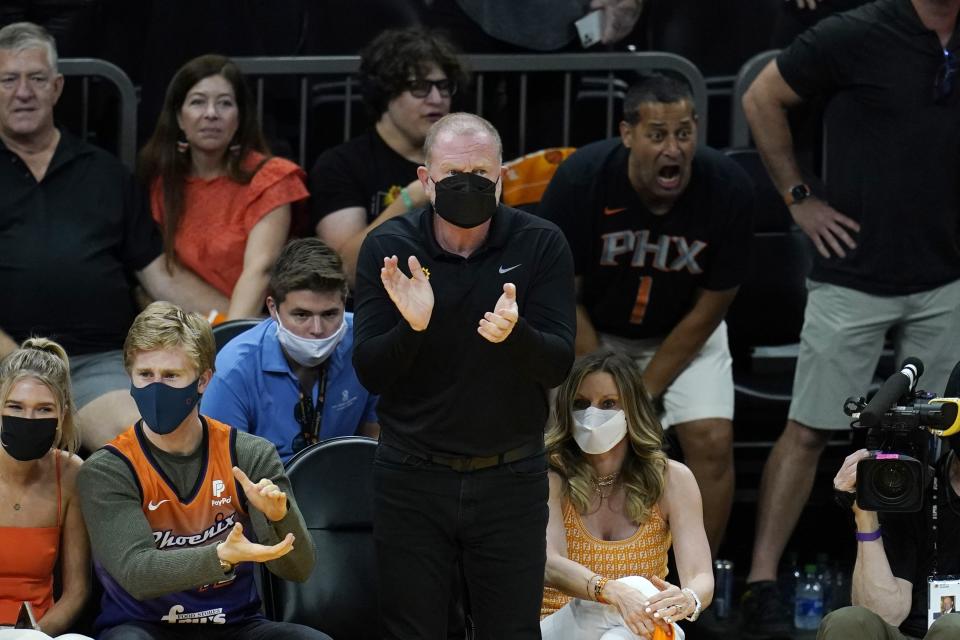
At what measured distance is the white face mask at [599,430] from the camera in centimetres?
455

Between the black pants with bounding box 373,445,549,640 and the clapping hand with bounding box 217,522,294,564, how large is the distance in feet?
0.99

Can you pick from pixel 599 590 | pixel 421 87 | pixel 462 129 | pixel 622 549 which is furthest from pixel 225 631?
pixel 421 87

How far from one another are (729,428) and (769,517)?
33 cm

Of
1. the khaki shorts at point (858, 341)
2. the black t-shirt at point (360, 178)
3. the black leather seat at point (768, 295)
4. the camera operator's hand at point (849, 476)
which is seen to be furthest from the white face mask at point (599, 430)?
the black leather seat at point (768, 295)

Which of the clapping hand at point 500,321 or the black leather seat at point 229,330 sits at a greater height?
the clapping hand at point 500,321

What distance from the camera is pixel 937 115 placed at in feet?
18.1

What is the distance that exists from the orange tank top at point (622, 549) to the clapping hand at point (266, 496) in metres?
0.99

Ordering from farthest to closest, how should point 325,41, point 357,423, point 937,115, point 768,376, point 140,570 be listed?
point 325,41, point 768,376, point 937,115, point 357,423, point 140,570

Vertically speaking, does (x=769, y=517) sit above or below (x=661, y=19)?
below

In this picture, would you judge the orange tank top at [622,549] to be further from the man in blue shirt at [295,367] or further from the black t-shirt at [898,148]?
the black t-shirt at [898,148]

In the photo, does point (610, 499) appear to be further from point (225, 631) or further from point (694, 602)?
point (225, 631)

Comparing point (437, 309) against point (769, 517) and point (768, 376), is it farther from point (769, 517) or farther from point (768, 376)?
point (768, 376)

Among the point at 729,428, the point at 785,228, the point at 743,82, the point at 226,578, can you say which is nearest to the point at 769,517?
the point at 729,428

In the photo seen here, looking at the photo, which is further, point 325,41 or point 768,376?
point 325,41
